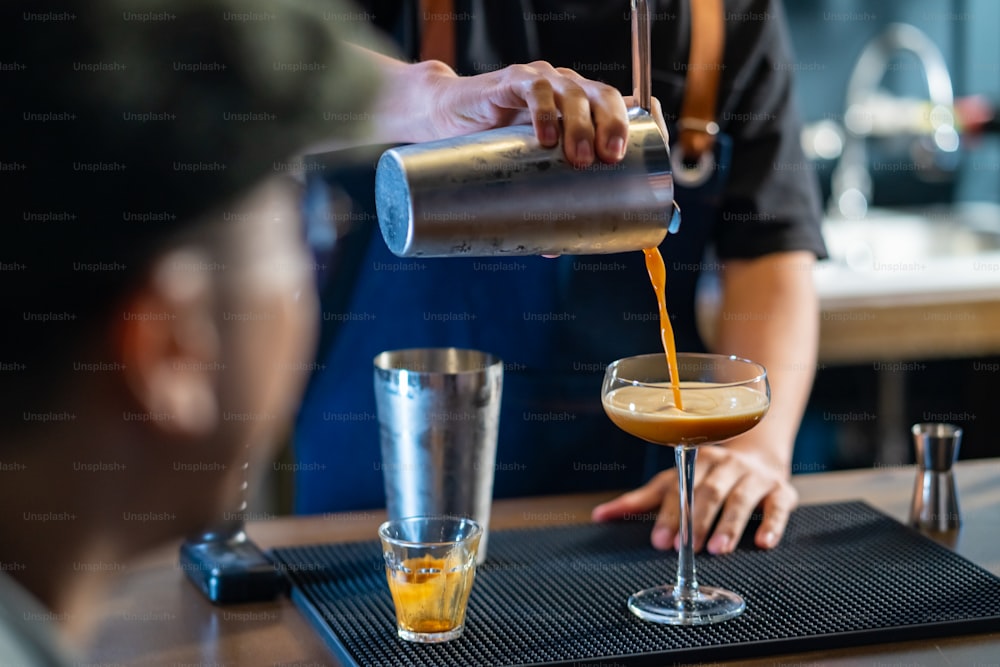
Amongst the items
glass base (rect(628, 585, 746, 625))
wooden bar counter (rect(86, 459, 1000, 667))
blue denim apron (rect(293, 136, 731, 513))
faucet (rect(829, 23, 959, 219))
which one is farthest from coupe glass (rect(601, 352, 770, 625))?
faucet (rect(829, 23, 959, 219))

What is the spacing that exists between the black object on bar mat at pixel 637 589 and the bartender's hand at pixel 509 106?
1.32 feet

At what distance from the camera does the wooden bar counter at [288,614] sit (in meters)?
1.01

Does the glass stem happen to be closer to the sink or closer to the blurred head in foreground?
the blurred head in foreground

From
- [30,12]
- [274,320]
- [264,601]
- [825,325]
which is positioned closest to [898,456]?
[825,325]

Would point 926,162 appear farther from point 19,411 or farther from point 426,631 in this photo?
point 19,411

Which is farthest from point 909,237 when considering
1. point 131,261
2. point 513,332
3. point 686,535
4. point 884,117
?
point 131,261

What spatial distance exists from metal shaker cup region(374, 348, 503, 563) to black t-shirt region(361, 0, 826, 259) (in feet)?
1.80

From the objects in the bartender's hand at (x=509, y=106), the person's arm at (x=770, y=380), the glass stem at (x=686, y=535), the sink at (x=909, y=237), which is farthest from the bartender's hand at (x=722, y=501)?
the sink at (x=909, y=237)

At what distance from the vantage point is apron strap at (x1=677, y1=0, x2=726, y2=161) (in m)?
1.69

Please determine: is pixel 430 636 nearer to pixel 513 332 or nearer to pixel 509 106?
pixel 509 106

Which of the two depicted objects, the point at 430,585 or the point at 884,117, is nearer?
the point at 430,585

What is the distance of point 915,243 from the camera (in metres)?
3.42

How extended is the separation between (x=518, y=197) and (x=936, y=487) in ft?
2.11

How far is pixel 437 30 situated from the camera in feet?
5.00
